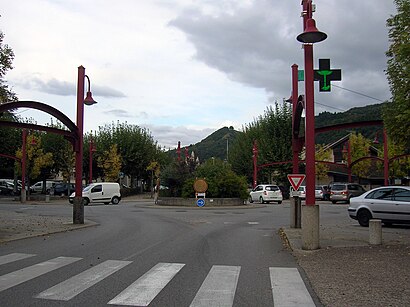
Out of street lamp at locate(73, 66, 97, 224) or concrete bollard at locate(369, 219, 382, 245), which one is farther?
street lamp at locate(73, 66, 97, 224)

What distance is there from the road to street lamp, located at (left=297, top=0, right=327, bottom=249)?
2.72 feet

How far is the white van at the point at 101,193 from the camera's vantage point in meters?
38.2

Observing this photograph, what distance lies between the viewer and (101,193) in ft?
127

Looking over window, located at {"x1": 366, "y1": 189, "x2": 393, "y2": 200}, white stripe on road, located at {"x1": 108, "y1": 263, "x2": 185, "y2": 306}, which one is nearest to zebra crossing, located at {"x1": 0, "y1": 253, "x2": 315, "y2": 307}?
white stripe on road, located at {"x1": 108, "y1": 263, "x2": 185, "y2": 306}

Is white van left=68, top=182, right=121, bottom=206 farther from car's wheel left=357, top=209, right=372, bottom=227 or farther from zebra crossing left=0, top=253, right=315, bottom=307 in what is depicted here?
zebra crossing left=0, top=253, right=315, bottom=307

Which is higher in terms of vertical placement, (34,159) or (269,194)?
(34,159)

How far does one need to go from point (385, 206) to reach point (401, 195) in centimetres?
70

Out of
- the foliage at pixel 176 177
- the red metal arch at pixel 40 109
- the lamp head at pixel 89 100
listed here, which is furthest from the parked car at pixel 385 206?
the foliage at pixel 176 177

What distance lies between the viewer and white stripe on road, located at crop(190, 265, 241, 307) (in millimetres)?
6664

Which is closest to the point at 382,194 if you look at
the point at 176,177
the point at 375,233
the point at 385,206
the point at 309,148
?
the point at 385,206

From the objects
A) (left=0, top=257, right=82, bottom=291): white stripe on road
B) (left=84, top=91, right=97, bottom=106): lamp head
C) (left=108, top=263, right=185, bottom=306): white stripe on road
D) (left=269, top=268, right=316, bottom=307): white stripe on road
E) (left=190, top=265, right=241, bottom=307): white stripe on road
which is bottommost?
(left=269, top=268, right=316, bottom=307): white stripe on road

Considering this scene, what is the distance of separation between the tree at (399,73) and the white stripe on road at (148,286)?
616 cm

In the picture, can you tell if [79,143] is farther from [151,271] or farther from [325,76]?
[151,271]

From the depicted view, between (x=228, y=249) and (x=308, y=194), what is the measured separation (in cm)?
253
